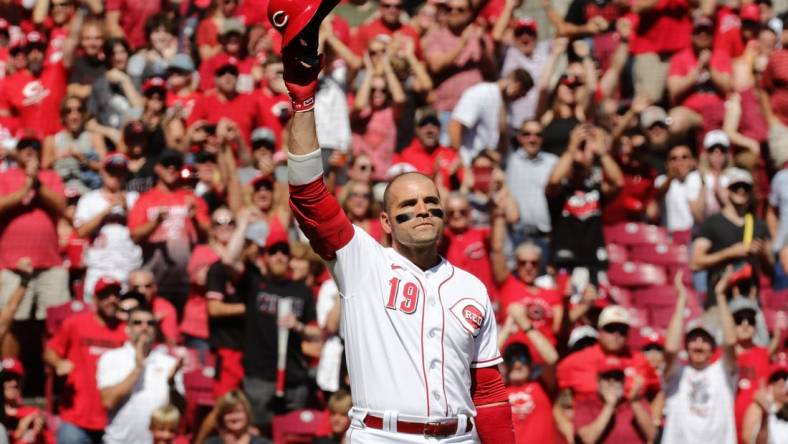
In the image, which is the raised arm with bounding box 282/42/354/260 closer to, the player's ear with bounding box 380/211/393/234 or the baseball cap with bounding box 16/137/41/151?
the player's ear with bounding box 380/211/393/234

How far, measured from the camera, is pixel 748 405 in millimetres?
9836

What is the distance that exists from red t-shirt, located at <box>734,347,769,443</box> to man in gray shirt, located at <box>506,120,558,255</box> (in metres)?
1.89

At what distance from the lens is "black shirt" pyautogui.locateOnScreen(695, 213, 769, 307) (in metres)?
11.0

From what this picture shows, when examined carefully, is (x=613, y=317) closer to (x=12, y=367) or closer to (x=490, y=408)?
(x=490, y=408)

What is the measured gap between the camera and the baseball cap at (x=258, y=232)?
11.2 meters

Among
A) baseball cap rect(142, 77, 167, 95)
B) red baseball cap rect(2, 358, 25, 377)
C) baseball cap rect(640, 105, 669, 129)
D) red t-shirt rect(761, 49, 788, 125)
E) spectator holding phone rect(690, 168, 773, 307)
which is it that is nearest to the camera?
red baseball cap rect(2, 358, 25, 377)

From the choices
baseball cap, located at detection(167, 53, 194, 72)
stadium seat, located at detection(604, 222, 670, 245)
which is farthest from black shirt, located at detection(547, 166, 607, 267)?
baseball cap, located at detection(167, 53, 194, 72)

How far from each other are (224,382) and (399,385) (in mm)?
5143

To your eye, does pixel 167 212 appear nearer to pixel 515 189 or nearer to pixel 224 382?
pixel 224 382

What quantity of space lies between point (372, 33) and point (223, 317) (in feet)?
11.3

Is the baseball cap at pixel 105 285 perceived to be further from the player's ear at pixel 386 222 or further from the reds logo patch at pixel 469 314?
the reds logo patch at pixel 469 314

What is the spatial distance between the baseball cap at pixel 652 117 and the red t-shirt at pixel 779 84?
104 centimetres

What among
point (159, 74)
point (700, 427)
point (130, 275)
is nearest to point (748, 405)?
point (700, 427)

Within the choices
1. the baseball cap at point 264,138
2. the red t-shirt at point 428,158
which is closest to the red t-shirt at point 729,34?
the red t-shirt at point 428,158
